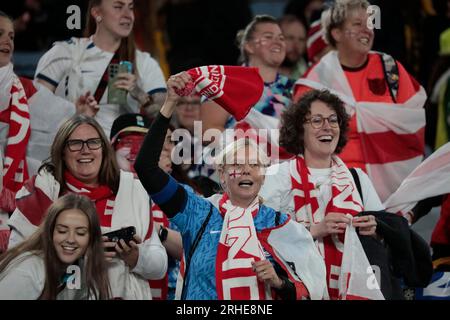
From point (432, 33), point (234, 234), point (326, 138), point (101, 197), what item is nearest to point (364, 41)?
point (326, 138)

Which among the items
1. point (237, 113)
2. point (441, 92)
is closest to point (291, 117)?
point (237, 113)

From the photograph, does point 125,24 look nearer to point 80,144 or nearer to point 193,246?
point 80,144

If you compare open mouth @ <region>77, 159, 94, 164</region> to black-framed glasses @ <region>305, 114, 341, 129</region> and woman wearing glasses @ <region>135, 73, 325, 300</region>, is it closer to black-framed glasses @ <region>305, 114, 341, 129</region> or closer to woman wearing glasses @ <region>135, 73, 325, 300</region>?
woman wearing glasses @ <region>135, 73, 325, 300</region>

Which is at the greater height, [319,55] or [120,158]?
[319,55]

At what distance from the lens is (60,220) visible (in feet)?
18.7

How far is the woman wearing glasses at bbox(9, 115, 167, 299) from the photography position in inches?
237

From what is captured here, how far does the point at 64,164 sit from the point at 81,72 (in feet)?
4.71

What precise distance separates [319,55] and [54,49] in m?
2.12

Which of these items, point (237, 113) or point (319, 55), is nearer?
point (237, 113)

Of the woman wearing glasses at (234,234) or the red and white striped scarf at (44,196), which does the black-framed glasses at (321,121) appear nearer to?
the woman wearing glasses at (234,234)

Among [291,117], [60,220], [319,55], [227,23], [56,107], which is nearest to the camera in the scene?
[60,220]
